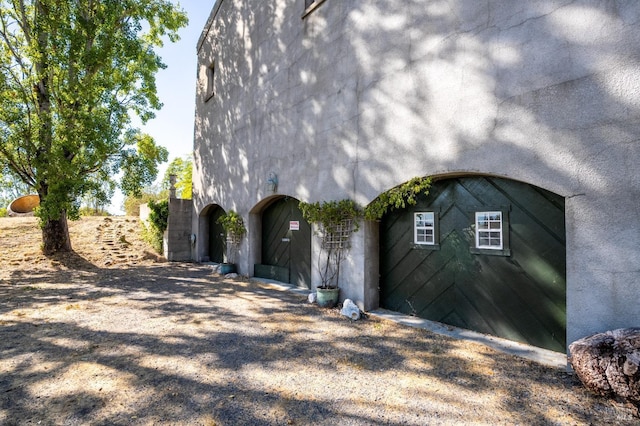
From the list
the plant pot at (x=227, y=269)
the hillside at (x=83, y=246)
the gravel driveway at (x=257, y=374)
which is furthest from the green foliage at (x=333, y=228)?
the hillside at (x=83, y=246)

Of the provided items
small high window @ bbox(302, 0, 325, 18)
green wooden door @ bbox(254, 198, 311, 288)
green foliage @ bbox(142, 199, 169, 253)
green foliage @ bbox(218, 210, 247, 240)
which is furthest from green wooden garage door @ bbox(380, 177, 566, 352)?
green foliage @ bbox(142, 199, 169, 253)

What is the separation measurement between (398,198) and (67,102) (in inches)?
375

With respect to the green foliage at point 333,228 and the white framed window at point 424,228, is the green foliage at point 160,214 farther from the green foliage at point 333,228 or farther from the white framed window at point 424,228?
the white framed window at point 424,228

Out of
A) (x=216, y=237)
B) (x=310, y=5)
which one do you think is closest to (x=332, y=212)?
(x=310, y=5)

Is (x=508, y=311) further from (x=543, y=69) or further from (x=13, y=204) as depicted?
(x=13, y=204)

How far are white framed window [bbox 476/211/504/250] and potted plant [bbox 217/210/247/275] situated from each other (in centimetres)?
563

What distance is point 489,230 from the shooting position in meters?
3.93

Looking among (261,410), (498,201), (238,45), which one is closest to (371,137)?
(498,201)

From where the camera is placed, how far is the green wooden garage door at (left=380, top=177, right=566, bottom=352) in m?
3.43

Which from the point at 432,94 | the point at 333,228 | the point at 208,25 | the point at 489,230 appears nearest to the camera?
the point at 489,230

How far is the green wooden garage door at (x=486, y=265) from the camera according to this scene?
3426mm

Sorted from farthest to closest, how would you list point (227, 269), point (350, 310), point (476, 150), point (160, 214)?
point (160, 214) < point (227, 269) < point (350, 310) < point (476, 150)

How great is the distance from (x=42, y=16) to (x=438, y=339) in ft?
37.9

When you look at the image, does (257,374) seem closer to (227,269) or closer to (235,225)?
(235,225)
